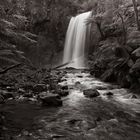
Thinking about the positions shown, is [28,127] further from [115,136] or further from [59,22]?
[59,22]

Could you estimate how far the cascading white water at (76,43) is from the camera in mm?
21078

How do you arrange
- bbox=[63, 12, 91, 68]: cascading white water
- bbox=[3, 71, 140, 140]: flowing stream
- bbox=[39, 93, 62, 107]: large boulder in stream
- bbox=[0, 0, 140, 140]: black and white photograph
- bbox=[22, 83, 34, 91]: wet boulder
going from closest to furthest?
bbox=[3, 71, 140, 140]: flowing stream
bbox=[0, 0, 140, 140]: black and white photograph
bbox=[39, 93, 62, 107]: large boulder in stream
bbox=[22, 83, 34, 91]: wet boulder
bbox=[63, 12, 91, 68]: cascading white water

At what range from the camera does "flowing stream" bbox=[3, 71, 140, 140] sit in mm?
4277

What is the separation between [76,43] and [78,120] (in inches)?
671

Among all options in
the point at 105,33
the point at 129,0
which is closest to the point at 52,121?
the point at 129,0

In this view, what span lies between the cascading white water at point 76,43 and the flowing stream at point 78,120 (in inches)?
533

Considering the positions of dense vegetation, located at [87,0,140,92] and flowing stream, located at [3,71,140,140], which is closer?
flowing stream, located at [3,71,140,140]

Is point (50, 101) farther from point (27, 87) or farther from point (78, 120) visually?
point (27, 87)

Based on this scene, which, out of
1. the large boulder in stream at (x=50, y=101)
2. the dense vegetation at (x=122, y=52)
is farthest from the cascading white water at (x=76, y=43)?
the large boulder in stream at (x=50, y=101)

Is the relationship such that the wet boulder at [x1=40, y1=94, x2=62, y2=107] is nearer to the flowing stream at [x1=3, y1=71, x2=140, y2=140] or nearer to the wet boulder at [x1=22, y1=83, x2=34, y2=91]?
the flowing stream at [x1=3, y1=71, x2=140, y2=140]

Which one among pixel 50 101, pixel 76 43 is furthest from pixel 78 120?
pixel 76 43

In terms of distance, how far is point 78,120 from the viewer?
5.27 m

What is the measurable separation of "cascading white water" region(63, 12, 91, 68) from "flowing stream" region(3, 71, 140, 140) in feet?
44.4

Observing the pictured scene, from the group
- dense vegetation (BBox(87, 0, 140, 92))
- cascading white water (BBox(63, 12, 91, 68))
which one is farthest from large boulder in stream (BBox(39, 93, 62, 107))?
cascading white water (BBox(63, 12, 91, 68))
